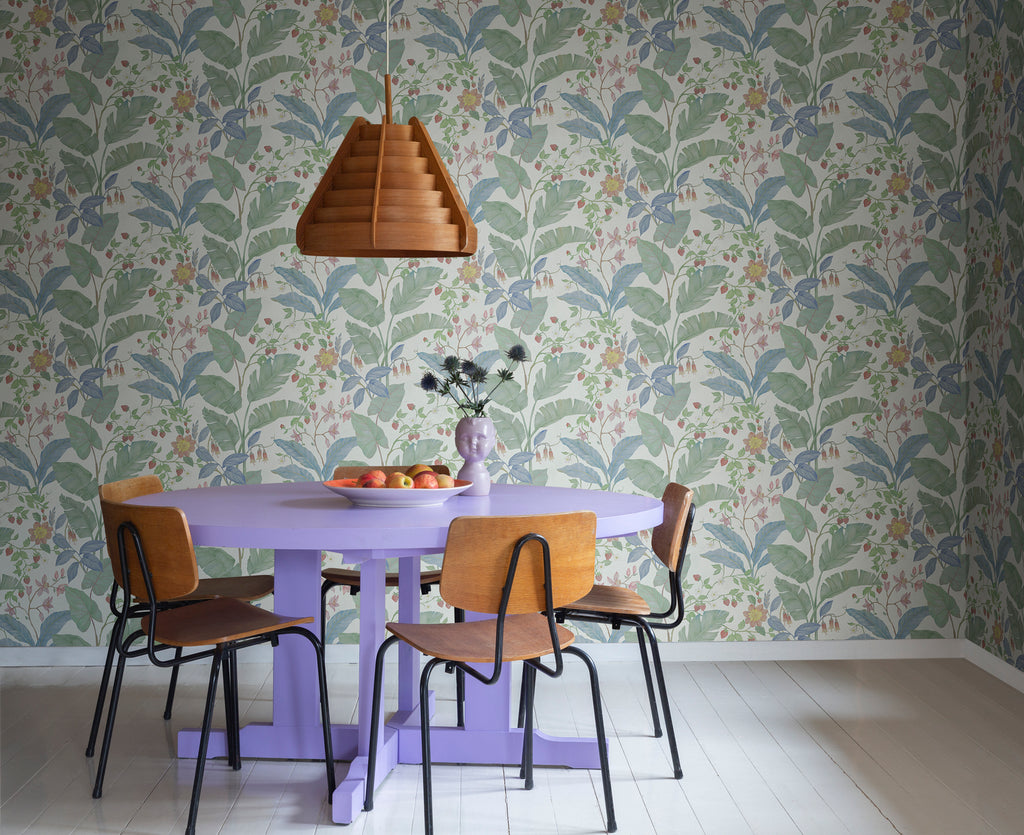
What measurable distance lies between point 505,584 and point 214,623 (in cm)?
81

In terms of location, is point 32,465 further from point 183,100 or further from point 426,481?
point 426,481

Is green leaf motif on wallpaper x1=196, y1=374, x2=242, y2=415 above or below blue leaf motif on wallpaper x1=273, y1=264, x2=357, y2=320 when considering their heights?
below

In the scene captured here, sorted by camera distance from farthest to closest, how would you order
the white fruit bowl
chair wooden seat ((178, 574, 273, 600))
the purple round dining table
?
1. chair wooden seat ((178, 574, 273, 600))
2. the white fruit bowl
3. the purple round dining table

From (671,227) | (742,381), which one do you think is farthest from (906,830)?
(671,227)

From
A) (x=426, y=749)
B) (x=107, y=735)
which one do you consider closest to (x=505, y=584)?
(x=426, y=749)

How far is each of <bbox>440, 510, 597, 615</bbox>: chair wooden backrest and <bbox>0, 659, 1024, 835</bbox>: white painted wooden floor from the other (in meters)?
0.58

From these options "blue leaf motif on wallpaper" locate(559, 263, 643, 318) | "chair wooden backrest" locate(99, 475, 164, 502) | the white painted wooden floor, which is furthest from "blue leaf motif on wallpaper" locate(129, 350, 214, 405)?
"blue leaf motif on wallpaper" locate(559, 263, 643, 318)

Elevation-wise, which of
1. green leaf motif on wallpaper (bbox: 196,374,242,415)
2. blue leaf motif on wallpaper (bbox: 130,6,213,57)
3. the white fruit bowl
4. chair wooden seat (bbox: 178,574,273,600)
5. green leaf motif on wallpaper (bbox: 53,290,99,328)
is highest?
blue leaf motif on wallpaper (bbox: 130,6,213,57)

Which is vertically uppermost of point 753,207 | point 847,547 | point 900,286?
point 753,207

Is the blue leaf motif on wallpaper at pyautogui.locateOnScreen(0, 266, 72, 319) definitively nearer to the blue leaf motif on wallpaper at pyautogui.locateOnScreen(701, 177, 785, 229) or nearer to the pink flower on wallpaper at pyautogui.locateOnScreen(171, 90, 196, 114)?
the pink flower on wallpaper at pyautogui.locateOnScreen(171, 90, 196, 114)

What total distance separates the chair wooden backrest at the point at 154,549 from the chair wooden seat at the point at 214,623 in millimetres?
113

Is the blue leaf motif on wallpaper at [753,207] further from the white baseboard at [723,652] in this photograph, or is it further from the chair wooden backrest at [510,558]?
the chair wooden backrest at [510,558]

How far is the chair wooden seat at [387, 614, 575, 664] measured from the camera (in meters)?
2.41

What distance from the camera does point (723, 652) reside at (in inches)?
162
